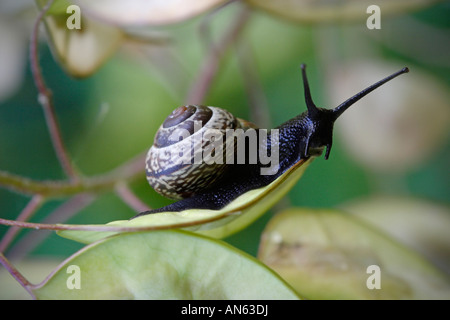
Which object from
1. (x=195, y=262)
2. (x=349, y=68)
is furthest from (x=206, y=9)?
(x=349, y=68)

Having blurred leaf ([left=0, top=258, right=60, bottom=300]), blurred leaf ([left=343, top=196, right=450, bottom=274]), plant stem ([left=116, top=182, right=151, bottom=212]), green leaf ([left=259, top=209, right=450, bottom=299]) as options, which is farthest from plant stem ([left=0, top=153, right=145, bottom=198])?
blurred leaf ([left=343, top=196, right=450, bottom=274])

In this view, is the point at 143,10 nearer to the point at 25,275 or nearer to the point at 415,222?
the point at 25,275

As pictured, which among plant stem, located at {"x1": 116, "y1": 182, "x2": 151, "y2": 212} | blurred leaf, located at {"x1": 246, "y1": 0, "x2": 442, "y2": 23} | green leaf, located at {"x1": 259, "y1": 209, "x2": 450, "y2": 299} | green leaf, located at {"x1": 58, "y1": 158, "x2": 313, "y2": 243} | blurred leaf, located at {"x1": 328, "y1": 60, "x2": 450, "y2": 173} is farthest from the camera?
blurred leaf, located at {"x1": 328, "y1": 60, "x2": 450, "y2": 173}

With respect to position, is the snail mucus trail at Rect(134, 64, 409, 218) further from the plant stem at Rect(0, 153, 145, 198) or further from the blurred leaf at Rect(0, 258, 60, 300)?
the blurred leaf at Rect(0, 258, 60, 300)

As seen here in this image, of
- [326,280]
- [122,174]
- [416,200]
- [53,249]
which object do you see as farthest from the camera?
[53,249]

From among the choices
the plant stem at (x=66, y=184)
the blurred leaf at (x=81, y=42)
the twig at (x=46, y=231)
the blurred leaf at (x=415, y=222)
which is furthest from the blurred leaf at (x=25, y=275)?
the blurred leaf at (x=415, y=222)

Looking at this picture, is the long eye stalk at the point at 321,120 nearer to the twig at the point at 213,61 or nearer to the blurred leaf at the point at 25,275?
the twig at the point at 213,61
